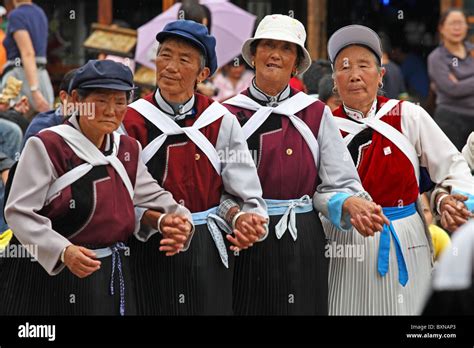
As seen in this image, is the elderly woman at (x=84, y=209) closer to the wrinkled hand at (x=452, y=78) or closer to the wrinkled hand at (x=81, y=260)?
the wrinkled hand at (x=81, y=260)

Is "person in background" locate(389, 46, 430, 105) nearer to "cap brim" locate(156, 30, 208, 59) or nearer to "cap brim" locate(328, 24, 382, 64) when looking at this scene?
"cap brim" locate(328, 24, 382, 64)

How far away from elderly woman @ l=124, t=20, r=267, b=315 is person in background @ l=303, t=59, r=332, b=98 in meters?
2.62

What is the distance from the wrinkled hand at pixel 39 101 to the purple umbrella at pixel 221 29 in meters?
0.75

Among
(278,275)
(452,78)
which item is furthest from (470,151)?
(452,78)

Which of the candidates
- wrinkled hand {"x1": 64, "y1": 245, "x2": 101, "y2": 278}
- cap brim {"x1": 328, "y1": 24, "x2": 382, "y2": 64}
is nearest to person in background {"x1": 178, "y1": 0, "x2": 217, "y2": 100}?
cap brim {"x1": 328, "y1": 24, "x2": 382, "y2": 64}

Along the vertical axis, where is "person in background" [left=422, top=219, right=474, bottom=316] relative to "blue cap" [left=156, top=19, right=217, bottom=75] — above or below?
below

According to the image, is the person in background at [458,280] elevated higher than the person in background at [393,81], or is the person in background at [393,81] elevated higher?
the person in background at [393,81]

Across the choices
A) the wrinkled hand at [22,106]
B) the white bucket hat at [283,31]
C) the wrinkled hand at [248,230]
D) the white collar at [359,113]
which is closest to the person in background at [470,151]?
the white collar at [359,113]

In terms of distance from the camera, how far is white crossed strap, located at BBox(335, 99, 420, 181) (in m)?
5.57

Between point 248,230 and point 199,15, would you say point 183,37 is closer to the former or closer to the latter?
point 248,230

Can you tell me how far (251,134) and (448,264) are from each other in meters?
2.73

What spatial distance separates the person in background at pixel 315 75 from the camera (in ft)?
25.6

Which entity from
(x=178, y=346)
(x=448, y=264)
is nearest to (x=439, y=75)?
(x=178, y=346)

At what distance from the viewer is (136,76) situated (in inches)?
366
